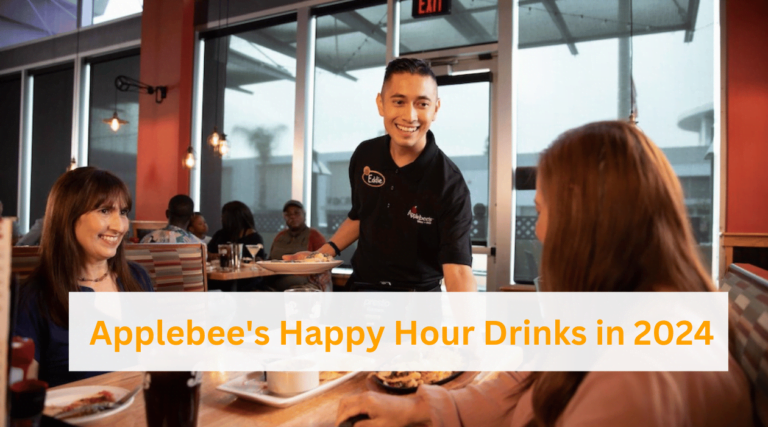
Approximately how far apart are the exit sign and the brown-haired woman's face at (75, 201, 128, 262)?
3961mm

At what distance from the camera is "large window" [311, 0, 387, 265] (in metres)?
5.38

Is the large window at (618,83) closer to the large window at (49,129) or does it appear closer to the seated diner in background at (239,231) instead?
the seated diner in background at (239,231)

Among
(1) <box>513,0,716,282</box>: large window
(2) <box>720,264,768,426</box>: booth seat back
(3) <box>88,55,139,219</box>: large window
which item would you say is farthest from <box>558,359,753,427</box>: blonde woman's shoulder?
(3) <box>88,55,139,219</box>: large window

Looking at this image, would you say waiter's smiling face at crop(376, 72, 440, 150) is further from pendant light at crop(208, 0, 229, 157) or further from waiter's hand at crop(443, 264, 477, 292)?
pendant light at crop(208, 0, 229, 157)

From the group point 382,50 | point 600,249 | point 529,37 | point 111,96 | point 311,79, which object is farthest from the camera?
point 111,96

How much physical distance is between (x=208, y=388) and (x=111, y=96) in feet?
24.8

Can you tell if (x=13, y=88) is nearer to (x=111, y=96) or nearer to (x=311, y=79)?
(x=111, y=96)

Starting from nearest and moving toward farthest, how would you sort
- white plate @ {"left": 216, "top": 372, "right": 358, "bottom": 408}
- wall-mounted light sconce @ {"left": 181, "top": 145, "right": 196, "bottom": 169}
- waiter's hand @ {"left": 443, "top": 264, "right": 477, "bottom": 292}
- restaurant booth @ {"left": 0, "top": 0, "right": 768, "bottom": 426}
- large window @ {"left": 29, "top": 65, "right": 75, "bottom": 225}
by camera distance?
white plate @ {"left": 216, "top": 372, "right": 358, "bottom": 408} < waiter's hand @ {"left": 443, "top": 264, "right": 477, "bottom": 292} < restaurant booth @ {"left": 0, "top": 0, "right": 768, "bottom": 426} < wall-mounted light sconce @ {"left": 181, "top": 145, "right": 196, "bottom": 169} < large window @ {"left": 29, "top": 65, "right": 75, "bottom": 225}

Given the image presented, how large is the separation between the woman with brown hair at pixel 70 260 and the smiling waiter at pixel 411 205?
733mm

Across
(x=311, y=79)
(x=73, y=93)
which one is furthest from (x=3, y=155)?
(x=311, y=79)

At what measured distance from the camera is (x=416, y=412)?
36.7 inches

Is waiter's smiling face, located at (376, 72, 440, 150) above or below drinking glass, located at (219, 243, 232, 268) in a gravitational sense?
above

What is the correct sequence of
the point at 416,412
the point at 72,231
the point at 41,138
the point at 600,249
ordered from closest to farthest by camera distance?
the point at 600,249 < the point at 416,412 < the point at 72,231 < the point at 41,138

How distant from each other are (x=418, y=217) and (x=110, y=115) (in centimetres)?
717
